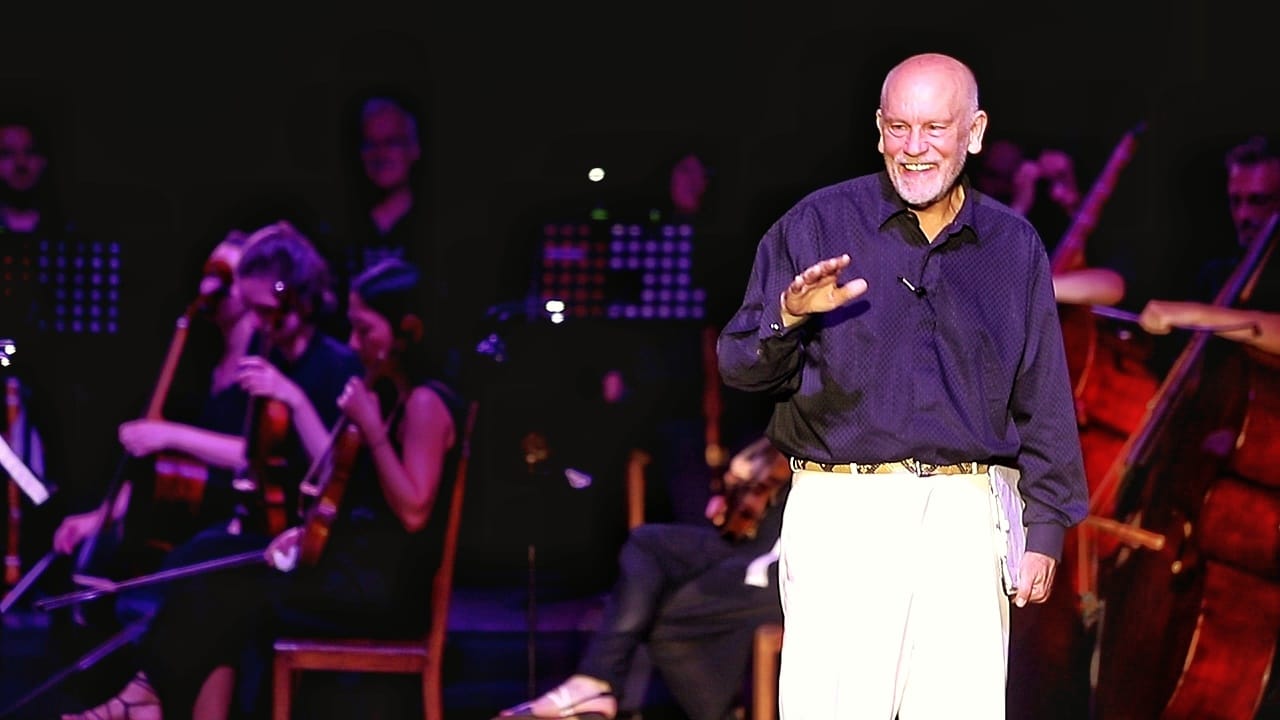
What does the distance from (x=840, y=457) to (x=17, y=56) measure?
285cm

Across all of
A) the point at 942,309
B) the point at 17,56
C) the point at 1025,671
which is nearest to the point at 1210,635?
the point at 1025,671

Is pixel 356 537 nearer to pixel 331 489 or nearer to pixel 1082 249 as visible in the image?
pixel 331 489

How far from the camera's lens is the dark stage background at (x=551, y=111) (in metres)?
4.39

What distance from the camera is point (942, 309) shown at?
2.70 meters

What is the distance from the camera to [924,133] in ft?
8.61

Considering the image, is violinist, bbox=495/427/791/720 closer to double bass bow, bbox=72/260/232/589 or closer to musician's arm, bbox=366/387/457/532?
musician's arm, bbox=366/387/457/532

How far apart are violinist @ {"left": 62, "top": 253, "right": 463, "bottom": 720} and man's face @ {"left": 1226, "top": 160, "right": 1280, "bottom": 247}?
2138 mm

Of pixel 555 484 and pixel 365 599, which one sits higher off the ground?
pixel 555 484

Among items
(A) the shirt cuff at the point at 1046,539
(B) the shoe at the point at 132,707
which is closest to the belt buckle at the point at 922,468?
(A) the shirt cuff at the point at 1046,539

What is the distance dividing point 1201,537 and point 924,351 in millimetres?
2043

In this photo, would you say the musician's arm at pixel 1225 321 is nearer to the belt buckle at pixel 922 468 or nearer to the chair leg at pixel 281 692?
the belt buckle at pixel 922 468

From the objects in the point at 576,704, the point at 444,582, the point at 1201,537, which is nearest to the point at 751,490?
the point at 576,704

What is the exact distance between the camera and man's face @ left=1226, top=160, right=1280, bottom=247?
14.4ft

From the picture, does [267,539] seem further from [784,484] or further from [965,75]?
[965,75]
